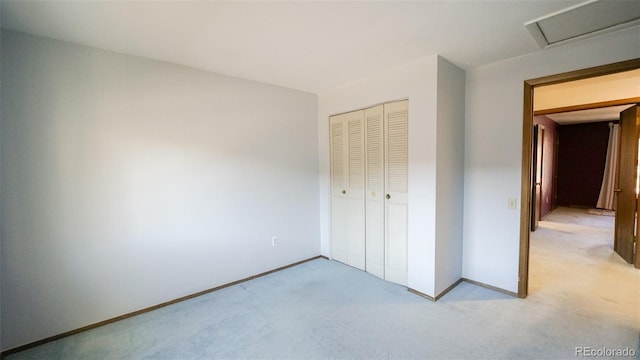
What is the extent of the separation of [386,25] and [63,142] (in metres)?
2.59

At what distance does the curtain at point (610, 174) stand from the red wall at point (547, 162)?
132 centimetres

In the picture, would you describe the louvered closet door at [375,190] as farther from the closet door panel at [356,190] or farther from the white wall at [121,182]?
the white wall at [121,182]

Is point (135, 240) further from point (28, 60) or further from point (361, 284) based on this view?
point (361, 284)

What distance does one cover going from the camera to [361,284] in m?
2.90

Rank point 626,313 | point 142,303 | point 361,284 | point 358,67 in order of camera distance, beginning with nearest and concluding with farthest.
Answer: point 626,313
point 142,303
point 358,67
point 361,284

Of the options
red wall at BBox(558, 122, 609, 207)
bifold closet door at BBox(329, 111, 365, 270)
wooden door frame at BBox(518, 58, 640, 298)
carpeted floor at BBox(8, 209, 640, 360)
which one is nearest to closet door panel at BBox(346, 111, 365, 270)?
bifold closet door at BBox(329, 111, 365, 270)

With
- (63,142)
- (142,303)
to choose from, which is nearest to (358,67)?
(63,142)

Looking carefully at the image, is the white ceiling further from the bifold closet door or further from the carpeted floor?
the carpeted floor

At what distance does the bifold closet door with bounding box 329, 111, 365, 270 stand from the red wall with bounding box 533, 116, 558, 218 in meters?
4.58

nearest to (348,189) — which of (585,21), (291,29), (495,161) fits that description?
(495,161)

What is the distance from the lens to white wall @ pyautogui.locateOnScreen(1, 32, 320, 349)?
192cm

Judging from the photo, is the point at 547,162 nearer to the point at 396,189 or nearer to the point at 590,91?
the point at 590,91

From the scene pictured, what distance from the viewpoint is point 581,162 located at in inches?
289

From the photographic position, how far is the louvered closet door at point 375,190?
2.98 m
